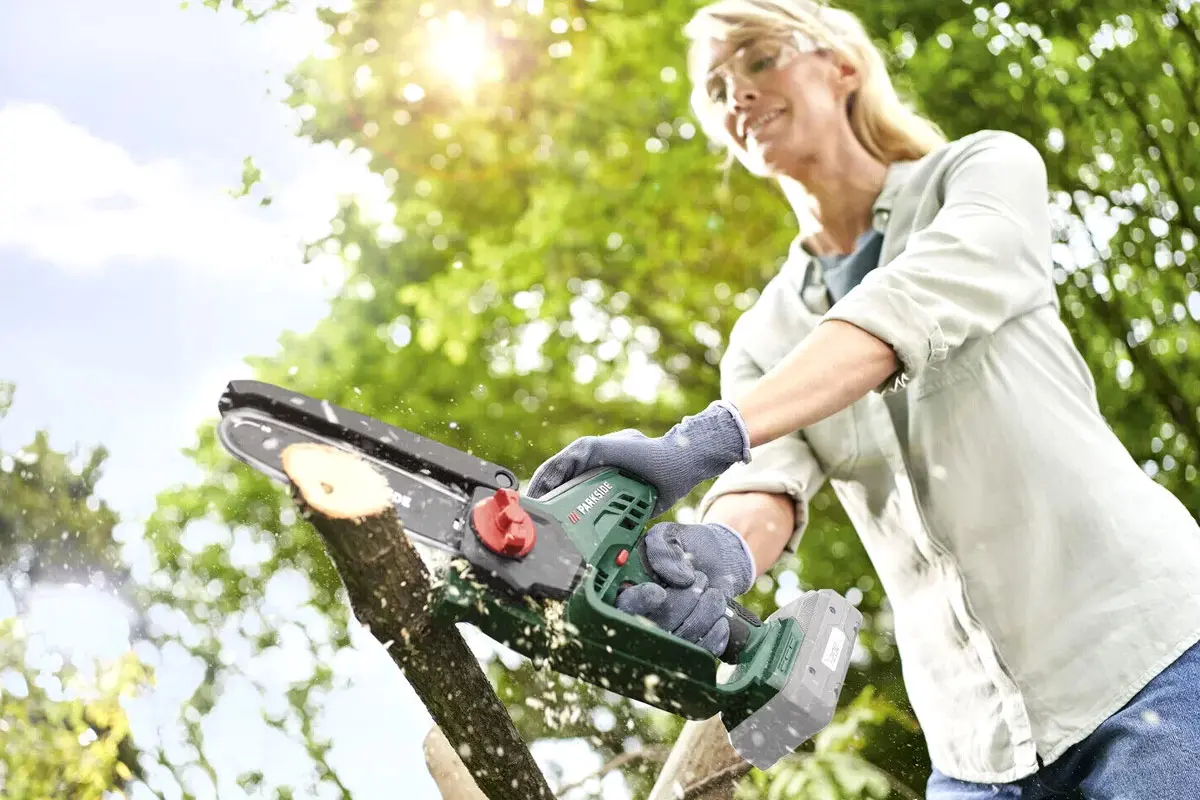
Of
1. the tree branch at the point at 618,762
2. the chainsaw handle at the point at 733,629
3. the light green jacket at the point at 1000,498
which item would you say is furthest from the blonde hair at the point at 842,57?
the tree branch at the point at 618,762

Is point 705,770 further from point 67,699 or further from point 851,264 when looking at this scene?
point 67,699

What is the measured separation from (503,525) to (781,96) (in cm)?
145

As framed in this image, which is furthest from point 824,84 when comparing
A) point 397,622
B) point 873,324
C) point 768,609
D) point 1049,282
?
point 768,609

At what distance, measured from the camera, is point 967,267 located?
1723mm

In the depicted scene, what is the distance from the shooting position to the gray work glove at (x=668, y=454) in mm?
1519

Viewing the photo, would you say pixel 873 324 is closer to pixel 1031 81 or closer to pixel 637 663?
pixel 637 663

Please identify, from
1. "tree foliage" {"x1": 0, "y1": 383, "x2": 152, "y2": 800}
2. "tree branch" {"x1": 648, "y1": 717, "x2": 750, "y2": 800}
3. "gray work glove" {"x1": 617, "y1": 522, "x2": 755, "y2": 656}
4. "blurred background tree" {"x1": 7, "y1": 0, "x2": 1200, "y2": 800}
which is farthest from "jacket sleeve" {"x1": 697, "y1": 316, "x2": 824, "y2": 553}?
"tree foliage" {"x1": 0, "y1": 383, "x2": 152, "y2": 800}

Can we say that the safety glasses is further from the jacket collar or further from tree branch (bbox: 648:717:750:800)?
tree branch (bbox: 648:717:750:800)

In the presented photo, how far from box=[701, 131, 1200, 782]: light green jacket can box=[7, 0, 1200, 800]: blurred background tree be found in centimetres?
266

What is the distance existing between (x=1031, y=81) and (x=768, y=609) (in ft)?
10.4

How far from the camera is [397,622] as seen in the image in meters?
1.29

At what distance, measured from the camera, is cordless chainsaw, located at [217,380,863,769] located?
1.27 m

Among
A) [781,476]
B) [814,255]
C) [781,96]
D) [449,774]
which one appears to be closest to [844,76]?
[781,96]

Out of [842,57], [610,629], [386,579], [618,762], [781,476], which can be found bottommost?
[618,762]
